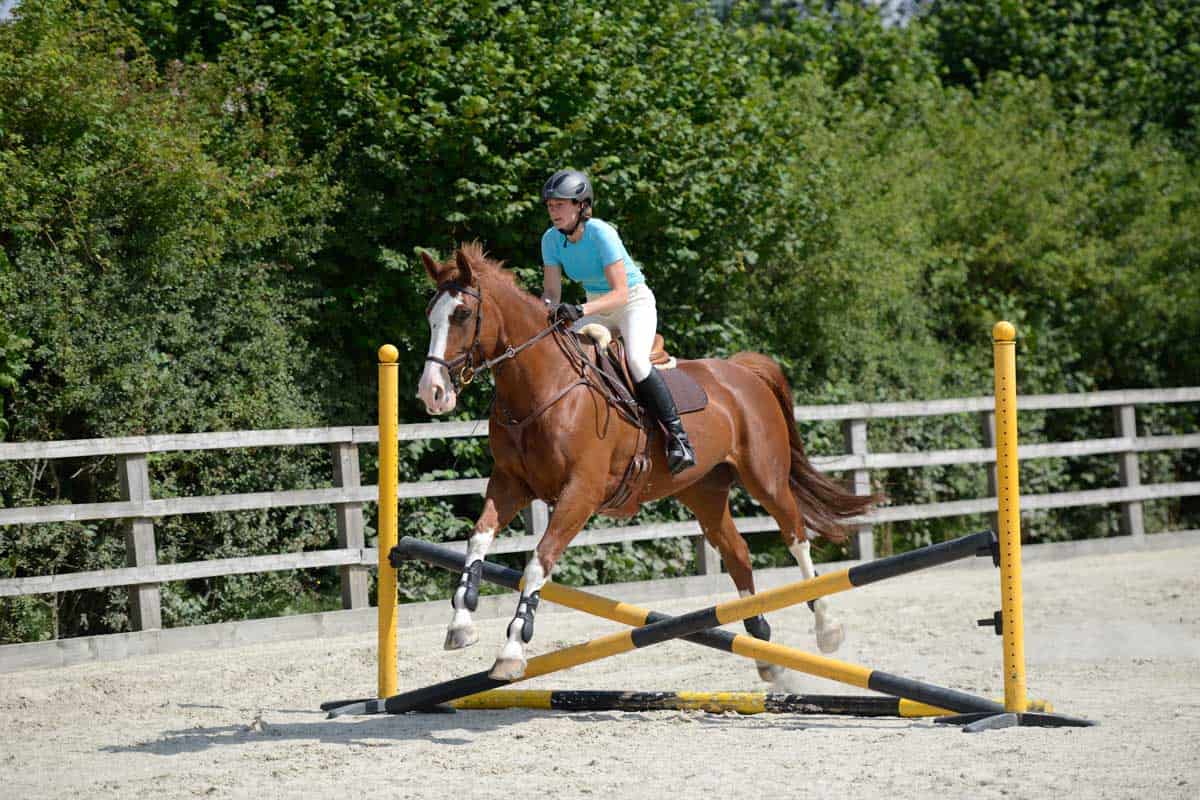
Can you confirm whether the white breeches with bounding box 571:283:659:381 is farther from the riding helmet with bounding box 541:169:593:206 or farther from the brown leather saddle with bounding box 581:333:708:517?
the riding helmet with bounding box 541:169:593:206

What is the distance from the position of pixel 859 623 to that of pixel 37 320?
585 cm

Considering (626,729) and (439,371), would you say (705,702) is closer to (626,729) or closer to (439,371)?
(626,729)

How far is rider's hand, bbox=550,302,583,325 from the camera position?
21.7 feet

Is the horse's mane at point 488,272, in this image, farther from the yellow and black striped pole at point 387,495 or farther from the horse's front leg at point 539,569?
the horse's front leg at point 539,569

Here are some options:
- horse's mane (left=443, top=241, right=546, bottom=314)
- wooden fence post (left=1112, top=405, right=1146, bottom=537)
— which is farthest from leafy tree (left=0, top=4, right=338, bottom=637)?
wooden fence post (left=1112, top=405, right=1146, bottom=537)

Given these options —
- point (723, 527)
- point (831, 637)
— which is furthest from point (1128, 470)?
point (831, 637)

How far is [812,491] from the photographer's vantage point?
8.34 m

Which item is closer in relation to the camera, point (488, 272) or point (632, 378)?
point (488, 272)

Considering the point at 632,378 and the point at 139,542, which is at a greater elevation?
the point at 632,378

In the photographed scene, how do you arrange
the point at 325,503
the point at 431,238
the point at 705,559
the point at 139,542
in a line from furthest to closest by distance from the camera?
the point at 705,559
the point at 431,238
the point at 325,503
the point at 139,542

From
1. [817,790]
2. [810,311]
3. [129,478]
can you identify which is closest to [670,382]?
[817,790]

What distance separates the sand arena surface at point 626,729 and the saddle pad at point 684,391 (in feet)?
5.11

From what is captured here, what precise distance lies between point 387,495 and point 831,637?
2414 mm

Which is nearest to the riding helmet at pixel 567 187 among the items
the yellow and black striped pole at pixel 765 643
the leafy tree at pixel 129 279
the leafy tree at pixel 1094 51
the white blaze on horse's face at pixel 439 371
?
the white blaze on horse's face at pixel 439 371
